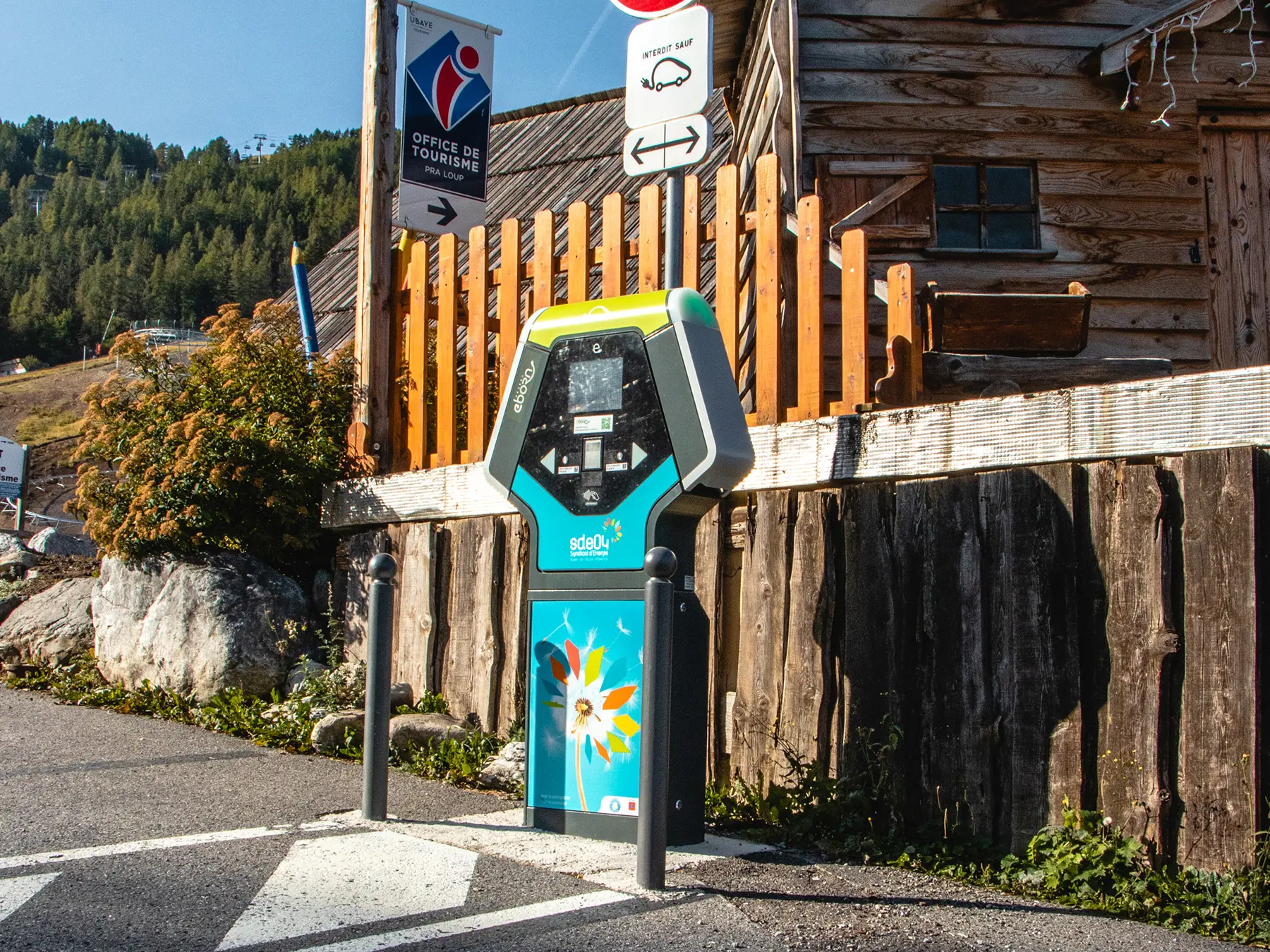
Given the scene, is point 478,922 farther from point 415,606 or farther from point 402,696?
point 415,606

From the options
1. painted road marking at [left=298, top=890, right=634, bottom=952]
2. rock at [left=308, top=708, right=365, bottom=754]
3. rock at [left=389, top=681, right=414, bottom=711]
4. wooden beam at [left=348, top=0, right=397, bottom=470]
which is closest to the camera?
painted road marking at [left=298, top=890, right=634, bottom=952]

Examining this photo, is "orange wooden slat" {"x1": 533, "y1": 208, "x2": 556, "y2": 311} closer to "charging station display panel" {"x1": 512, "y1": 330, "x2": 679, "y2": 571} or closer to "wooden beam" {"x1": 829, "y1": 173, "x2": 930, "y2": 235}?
"charging station display panel" {"x1": 512, "y1": 330, "x2": 679, "y2": 571}

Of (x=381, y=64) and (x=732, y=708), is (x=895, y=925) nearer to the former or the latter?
(x=732, y=708)

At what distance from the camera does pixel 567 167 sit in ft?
60.7

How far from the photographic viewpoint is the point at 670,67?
4.49m

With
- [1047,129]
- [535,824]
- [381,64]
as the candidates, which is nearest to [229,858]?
[535,824]

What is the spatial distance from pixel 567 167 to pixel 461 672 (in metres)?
13.8

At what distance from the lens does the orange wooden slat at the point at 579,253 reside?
5.80 m

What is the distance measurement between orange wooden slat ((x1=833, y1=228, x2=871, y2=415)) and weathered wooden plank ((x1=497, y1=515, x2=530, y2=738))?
164cm

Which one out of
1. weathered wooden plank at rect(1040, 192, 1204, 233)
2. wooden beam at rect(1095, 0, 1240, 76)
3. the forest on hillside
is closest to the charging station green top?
weathered wooden plank at rect(1040, 192, 1204, 233)

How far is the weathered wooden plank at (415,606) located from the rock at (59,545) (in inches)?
277

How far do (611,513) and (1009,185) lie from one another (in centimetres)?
589

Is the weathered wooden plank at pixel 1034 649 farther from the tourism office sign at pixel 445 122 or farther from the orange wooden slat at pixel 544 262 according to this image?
the tourism office sign at pixel 445 122

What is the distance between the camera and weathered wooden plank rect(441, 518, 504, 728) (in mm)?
5699
